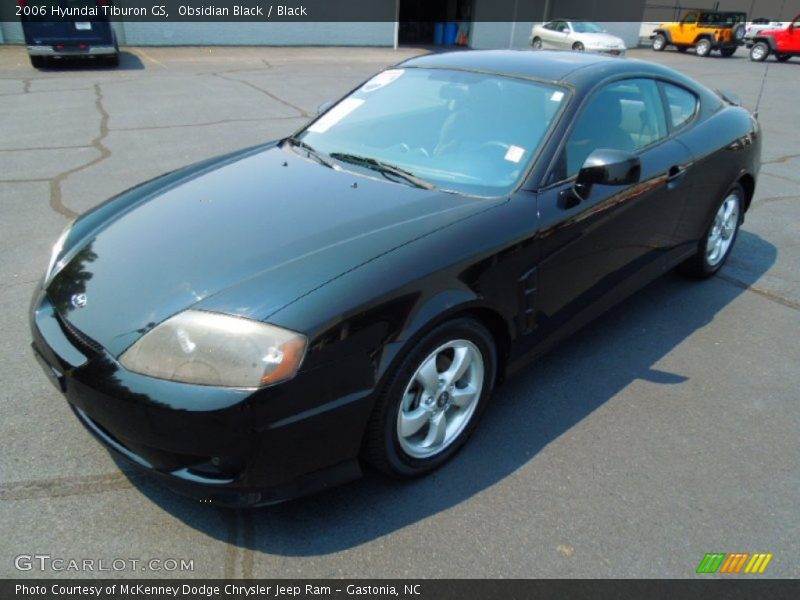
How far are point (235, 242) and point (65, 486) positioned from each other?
1182 mm

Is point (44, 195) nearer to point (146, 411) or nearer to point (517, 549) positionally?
point (146, 411)

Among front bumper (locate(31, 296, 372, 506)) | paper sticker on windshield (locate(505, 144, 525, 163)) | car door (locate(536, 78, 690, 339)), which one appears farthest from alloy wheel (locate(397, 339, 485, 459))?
paper sticker on windshield (locate(505, 144, 525, 163))

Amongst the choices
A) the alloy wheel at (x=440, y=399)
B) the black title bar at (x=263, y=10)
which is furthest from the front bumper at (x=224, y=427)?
the black title bar at (x=263, y=10)

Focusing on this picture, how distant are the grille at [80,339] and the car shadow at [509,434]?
2.15ft

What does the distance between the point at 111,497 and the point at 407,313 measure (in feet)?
4.48

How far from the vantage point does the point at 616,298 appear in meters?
3.40

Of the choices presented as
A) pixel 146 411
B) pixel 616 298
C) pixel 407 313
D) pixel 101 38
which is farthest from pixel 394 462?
pixel 101 38

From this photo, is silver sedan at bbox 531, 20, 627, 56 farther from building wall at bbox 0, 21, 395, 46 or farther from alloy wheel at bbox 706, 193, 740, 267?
alloy wheel at bbox 706, 193, 740, 267

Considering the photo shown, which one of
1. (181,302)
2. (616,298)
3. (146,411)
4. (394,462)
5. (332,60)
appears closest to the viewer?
(146,411)

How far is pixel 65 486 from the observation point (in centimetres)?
240

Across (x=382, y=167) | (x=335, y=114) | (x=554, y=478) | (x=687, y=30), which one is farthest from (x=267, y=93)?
(x=687, y=30)

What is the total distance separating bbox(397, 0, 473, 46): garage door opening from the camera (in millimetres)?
26391

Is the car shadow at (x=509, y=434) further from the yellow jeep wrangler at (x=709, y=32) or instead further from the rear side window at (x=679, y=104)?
the yellow jeep wrangler at (x=709, y=32)

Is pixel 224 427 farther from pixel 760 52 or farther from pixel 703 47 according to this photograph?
pixel 703 47
